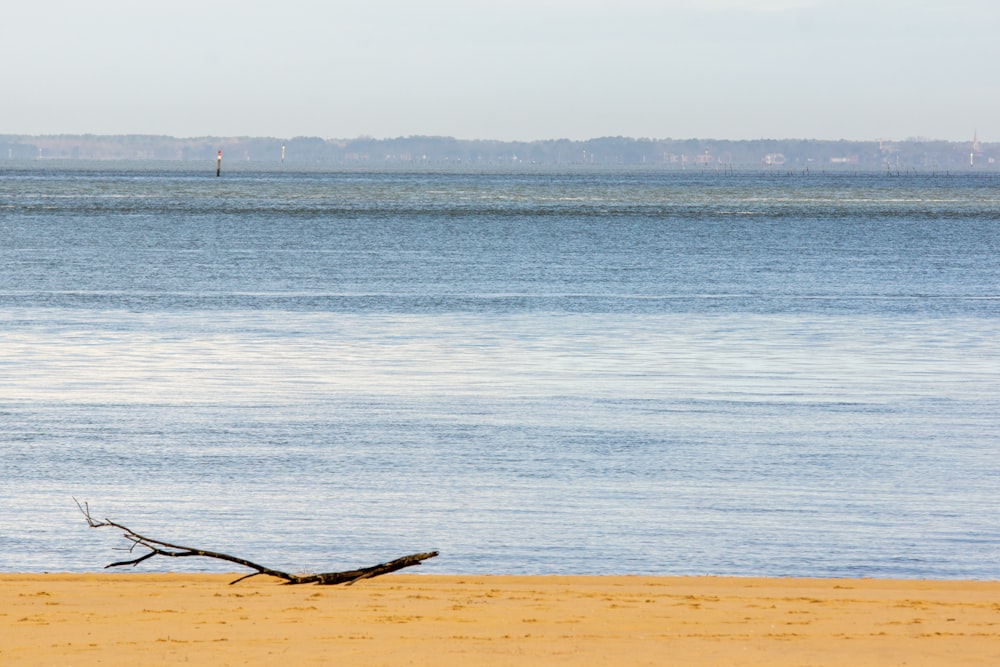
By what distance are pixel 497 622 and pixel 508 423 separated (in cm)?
894

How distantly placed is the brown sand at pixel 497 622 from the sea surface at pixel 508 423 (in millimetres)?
1032

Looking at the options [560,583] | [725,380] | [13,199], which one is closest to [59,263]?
[725,380]

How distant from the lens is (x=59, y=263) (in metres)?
51.9

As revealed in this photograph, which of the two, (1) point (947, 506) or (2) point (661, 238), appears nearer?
(1) point (947, 506)

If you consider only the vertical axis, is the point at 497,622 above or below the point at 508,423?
above

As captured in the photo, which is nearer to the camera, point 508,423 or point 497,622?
point 497,622

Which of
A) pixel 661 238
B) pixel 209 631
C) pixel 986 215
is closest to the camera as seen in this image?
pixel 209 631

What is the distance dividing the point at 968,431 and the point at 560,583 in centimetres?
863

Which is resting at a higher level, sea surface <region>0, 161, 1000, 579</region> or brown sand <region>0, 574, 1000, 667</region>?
brown sand <region>0, 574, 1000, 667</region>

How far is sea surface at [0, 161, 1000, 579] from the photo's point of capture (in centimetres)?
1191

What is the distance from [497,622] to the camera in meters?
8.62

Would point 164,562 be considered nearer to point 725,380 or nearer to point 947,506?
point 947,506

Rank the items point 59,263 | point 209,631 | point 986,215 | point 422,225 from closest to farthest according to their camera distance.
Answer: point 209,631
point 59,263
point 422,225
point 986,215

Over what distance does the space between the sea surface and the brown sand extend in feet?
3.38
